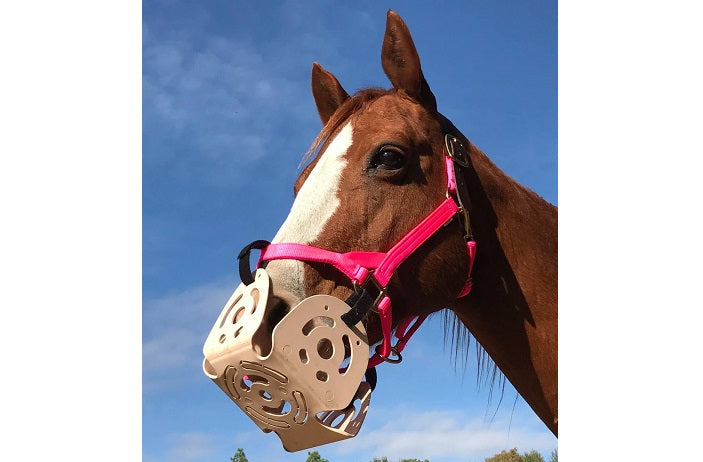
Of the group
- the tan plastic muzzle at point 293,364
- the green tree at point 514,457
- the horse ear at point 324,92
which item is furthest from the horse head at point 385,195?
the green tree at point 514,457

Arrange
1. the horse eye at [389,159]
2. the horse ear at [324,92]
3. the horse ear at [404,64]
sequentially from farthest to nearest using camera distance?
the horse ear at [324,92] < the horse ear at [404,64] < the horse eye at [389,159]

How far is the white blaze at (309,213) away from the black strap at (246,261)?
0.08 metres

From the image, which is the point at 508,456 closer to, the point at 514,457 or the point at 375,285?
the point at 514,457

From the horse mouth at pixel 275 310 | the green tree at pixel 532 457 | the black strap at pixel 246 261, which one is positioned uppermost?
the black strap at pixel 246 261

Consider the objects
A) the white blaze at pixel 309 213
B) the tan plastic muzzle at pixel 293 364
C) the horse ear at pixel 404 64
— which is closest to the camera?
the tan plastic muzzle at pixel 293 364

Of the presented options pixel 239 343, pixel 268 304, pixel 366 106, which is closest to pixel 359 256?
pixel 268 304

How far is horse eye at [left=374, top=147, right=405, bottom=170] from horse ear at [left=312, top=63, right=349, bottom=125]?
973 millimetres

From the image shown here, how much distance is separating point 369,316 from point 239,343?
0.67 m

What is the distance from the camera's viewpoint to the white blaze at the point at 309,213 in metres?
2.60

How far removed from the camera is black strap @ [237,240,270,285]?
2.70 meters

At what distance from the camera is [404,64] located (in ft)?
10.9

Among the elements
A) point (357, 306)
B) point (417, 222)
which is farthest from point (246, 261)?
point (417, 222)

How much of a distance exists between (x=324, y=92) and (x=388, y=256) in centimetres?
153

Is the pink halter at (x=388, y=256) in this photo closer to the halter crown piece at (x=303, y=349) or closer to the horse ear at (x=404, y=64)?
the halter crown piece at (x=303, y=349)
